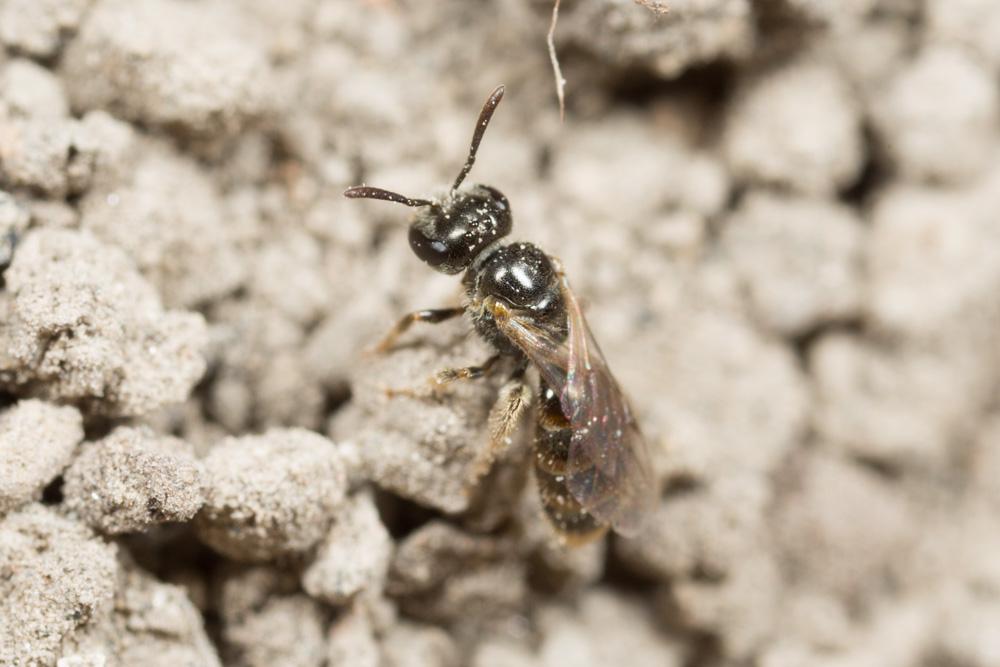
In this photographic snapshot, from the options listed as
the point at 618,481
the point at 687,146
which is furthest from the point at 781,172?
the point at 618,481

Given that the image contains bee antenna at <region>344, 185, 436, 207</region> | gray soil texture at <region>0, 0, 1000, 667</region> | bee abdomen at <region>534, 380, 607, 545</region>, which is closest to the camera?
gray soil texture at <region>0, 0, 1000, 667</region>

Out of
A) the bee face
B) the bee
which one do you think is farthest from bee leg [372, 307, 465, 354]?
the bee face

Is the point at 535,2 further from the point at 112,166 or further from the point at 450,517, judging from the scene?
the point at 450,517

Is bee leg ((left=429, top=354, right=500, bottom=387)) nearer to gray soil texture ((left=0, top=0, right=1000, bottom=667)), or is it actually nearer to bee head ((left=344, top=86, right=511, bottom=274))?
gray soil texture ((left=0, top=0, right=1000, bottom=667))

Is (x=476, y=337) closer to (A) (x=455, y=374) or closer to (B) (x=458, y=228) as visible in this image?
(A) (x=455, y=374)

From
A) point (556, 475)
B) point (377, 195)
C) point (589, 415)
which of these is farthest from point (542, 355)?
point (377, 195)
